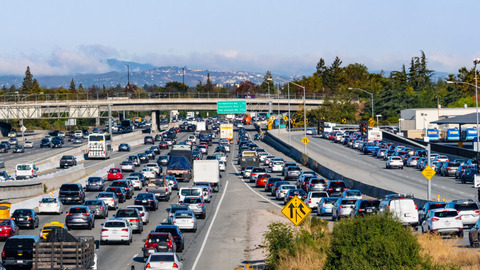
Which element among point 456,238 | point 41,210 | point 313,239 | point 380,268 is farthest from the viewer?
point 41,210

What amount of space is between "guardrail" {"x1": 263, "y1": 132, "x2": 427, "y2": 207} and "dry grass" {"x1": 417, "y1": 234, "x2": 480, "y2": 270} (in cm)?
1431

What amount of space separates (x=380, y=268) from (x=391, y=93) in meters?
145

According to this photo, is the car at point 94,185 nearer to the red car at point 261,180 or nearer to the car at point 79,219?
the red car at point 261,180

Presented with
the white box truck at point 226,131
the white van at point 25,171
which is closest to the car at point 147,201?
the white van at point 25,171

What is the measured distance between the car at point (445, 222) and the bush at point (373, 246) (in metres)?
9.99

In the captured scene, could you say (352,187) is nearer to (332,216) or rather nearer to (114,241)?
(332,216)

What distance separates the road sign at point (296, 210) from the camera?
92.0ft

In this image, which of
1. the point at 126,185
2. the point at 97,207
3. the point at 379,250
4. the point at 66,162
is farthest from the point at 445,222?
the point at 66,162

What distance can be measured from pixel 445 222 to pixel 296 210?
7423 mm

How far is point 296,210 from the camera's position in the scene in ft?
92.4

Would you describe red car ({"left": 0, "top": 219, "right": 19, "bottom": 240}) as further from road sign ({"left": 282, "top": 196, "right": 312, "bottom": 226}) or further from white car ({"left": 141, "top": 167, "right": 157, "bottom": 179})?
white car ({"left": 141, "top": 167, "right": 157, "bottom": 179})

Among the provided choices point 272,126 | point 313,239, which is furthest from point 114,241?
point 272,126

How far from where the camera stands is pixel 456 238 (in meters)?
32.3

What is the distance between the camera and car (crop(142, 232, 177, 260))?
1204 inches
